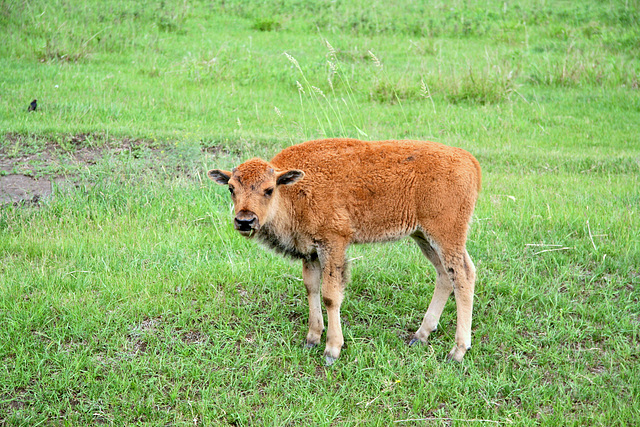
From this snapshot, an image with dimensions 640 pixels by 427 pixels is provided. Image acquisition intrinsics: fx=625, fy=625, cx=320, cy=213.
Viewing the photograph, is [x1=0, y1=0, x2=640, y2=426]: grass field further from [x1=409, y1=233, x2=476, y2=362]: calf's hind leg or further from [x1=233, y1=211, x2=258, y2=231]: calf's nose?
[x1=233, y1=211, x2=258, y2=231]: calf's nose

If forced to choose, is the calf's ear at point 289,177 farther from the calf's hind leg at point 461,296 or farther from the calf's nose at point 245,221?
the calf's hind leg at point 461,296

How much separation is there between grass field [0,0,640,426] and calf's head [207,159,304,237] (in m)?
1.31

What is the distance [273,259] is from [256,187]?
2085 mm

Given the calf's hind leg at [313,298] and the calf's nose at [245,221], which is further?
the calf's hind leg at [313,298]

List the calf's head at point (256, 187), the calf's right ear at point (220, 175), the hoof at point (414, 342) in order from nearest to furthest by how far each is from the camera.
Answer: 1. the calf's head at point (256, 187)
2. the calf's right ear at point (220, 175)
3. the hoof at point (414, 342)

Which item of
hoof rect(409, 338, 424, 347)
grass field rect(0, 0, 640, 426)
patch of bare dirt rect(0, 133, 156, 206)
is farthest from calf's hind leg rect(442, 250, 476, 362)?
patch of bare dirt rect(0, 133, 156, 206)

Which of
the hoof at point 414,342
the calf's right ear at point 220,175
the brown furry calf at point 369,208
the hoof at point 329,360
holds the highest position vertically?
the calf's right ear at point 220,175

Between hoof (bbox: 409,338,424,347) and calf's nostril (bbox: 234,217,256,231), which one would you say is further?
hoof (bbox: 409,338,424,347)

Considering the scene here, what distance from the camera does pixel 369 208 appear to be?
5.66 meters

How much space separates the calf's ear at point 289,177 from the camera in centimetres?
522

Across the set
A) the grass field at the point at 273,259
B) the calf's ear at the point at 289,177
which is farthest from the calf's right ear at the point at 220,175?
the grass field at the point at 273,259

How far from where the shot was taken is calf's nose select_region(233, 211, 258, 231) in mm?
4934

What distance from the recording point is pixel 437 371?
17.6ft

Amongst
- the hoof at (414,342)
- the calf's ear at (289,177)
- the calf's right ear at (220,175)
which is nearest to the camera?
the calf's ear at (289,177)
